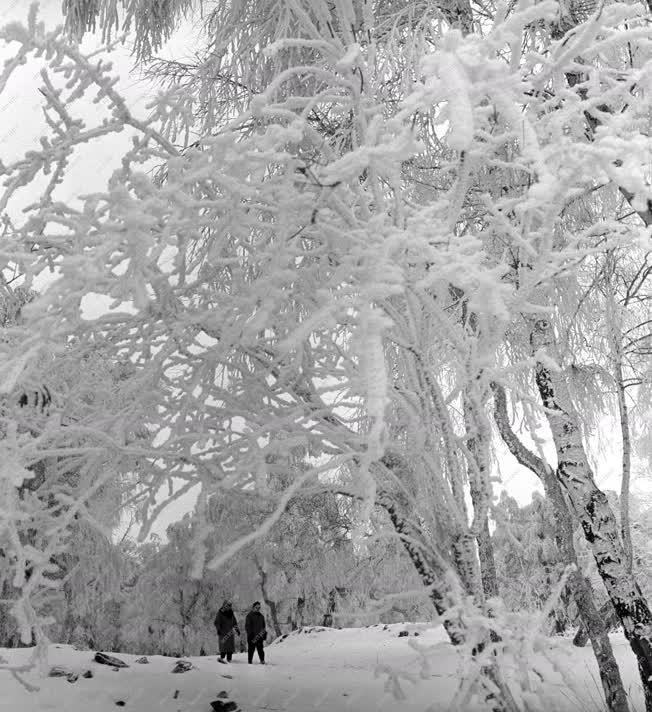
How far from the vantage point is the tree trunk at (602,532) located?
4363 mm

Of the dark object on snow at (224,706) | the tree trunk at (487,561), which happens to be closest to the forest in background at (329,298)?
the tree trunk at (487,561)

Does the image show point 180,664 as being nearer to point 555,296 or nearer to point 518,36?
point 555,296

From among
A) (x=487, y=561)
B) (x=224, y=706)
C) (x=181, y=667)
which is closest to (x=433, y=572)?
(x=487, y=561)

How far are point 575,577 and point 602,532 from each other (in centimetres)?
133

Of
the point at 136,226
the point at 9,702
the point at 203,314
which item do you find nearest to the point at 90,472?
the point at 203,314

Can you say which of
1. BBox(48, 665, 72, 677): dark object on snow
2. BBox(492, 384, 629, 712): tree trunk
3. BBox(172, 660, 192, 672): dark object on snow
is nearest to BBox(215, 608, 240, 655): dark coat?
BBox(172, 660, 192, 672): dark object on snow

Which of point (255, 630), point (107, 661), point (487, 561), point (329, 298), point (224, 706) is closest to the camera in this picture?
point (329, 298)

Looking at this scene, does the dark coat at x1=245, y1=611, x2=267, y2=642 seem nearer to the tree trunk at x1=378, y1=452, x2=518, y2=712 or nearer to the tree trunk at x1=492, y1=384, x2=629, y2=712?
the tree trunk at x1=492, y1=384, x2=629, y2=712

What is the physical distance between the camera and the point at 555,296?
7.01m

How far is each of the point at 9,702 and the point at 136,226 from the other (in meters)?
5.56

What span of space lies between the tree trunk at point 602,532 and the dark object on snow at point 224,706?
12.3 ft

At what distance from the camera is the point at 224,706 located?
6.84 m

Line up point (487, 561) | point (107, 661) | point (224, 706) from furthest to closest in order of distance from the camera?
point (107, 661), point (224, 706), point (487, 561)

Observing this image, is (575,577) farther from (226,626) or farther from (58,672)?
(226,626)
